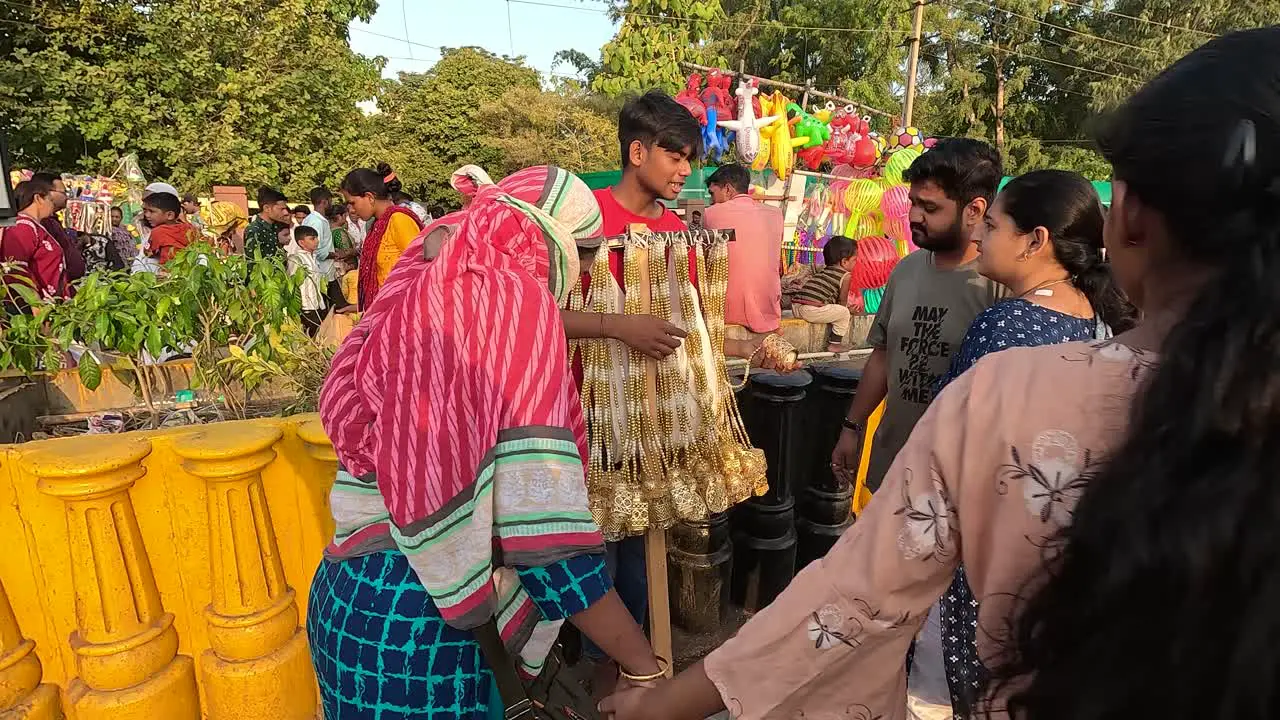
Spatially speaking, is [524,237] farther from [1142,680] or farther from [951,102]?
[951,102]

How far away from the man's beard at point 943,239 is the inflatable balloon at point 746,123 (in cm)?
901

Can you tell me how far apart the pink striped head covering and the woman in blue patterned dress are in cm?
108

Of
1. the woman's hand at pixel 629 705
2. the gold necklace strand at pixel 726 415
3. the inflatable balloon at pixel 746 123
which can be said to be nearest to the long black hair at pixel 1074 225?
the gold necklace strand at pixel 726 415

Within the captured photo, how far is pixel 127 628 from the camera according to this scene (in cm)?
196

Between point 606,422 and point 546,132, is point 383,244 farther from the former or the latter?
point 546,132

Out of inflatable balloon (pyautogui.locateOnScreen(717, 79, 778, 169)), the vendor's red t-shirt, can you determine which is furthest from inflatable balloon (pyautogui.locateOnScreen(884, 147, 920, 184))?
the vendor's red t-shirt

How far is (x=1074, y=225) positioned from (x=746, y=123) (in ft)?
32.1

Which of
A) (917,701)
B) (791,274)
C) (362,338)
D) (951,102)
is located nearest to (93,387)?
(362,338)

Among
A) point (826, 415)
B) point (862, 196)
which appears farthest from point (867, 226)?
point (826, 415)

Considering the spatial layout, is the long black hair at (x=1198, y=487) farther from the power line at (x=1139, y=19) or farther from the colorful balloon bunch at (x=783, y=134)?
the power line at (x=1139, y=19)

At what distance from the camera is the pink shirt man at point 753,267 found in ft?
11.5

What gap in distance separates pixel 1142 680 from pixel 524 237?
104cm

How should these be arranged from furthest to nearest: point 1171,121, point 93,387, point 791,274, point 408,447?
point 791,274
point 93,387
point 408,447
point 1171,121

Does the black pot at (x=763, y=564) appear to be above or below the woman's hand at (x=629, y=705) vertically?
below
